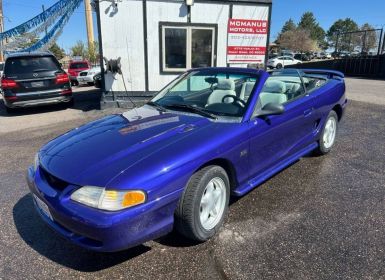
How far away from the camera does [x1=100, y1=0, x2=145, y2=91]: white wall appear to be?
8.79 meters

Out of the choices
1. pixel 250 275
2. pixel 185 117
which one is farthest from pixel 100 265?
pixel 185 117

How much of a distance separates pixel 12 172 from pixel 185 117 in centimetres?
293

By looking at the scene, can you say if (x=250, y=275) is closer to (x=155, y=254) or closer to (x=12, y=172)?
Result: (x=155, y=254)

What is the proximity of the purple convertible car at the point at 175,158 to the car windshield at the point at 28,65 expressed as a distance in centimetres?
640

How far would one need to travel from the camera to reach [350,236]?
9.71 feet

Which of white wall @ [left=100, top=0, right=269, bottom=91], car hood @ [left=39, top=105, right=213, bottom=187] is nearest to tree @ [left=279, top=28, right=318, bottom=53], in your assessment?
white wall @ [left=100, top=0, right=269, bottom=91]

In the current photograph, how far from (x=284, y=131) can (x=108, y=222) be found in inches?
89.5

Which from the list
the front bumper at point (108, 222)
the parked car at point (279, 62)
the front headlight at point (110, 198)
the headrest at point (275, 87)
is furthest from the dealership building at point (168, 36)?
the parked car at point (279, 62)

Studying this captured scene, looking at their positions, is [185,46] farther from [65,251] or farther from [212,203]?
[65,251]

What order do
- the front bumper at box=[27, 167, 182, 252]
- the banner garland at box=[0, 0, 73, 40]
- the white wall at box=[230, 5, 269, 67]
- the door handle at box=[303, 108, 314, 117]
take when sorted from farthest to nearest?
the banner garland at box=[0, 0, 73, 40], the white wall at box=[230, 5, 269, 67], the door handle at box=[303, 108, 314, 117], the front bumper at box=[27, 167, 182, 252]

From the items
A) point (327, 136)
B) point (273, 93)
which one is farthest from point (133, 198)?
point (327, 136)

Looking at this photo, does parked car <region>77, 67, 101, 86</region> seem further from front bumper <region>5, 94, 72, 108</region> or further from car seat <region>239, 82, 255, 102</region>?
car seat <region>239, 82, 255, 102</region>

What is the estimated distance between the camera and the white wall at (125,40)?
879 cm

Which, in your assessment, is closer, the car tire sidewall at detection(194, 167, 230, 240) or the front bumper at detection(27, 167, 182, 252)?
the front bumper at detection(27, 167, 182, 252)
